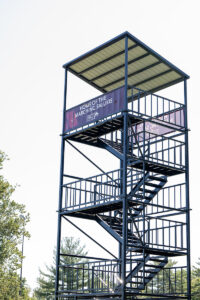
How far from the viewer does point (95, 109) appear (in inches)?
903

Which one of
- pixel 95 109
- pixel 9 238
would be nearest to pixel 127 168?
pixel 95 109

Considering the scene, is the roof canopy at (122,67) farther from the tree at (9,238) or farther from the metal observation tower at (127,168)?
the tree at (9,238)

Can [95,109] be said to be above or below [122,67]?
below

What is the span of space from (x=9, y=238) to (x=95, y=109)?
17.0 metres

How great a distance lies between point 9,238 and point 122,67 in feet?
54.6

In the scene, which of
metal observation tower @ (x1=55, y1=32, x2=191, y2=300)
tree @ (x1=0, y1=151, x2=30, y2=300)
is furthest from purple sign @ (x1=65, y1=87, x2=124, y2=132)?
tree @ (x1=0, y1=151, x2=30, y2=300)

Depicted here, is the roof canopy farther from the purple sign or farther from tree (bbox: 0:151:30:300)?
tree (bbox: 0:151:30:300)

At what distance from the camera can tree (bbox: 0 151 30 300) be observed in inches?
1415

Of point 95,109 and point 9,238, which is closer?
point 95,109

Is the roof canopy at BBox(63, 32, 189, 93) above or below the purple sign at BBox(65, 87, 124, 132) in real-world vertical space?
above

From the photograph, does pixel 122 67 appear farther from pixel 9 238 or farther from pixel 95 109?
pixel 9 238

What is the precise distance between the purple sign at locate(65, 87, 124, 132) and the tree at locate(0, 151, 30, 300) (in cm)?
1437

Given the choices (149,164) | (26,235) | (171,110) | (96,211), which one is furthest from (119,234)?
(26,235)

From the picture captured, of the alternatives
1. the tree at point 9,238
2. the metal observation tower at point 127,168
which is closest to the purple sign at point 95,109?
the metal observation tower at point 127,168
